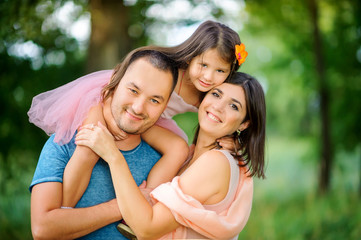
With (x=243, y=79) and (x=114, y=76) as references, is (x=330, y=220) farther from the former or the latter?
(x=114, y=76)

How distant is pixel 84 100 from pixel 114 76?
222 millimetres

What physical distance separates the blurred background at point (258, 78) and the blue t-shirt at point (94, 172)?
2.56 metres

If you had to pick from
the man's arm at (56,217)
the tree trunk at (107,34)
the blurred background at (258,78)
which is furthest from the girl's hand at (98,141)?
the tree trunk at (107,34)

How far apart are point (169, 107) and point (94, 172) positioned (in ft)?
3.58

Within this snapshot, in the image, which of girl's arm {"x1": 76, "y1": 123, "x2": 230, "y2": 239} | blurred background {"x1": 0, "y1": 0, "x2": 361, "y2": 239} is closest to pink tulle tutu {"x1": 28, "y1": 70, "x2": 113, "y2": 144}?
girl's arm {"x1": 76, "y1": 123, "x2": 230, "y2": 239}

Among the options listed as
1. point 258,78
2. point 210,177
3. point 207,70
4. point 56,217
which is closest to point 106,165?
point 56,217

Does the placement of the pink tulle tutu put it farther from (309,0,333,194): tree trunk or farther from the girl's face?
(309,0,333,194): tree trunk

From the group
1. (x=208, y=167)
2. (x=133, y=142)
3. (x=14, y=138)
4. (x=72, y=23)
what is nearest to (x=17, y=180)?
(x=14, y=138)

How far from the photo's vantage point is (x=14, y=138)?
6.00 metres

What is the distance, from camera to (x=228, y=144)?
233 centimetres

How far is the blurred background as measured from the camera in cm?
531

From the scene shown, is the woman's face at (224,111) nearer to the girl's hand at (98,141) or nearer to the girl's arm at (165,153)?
the girl's arm at (165,153)

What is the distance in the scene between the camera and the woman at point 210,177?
1.95 m

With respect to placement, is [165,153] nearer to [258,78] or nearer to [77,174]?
[77,174]
